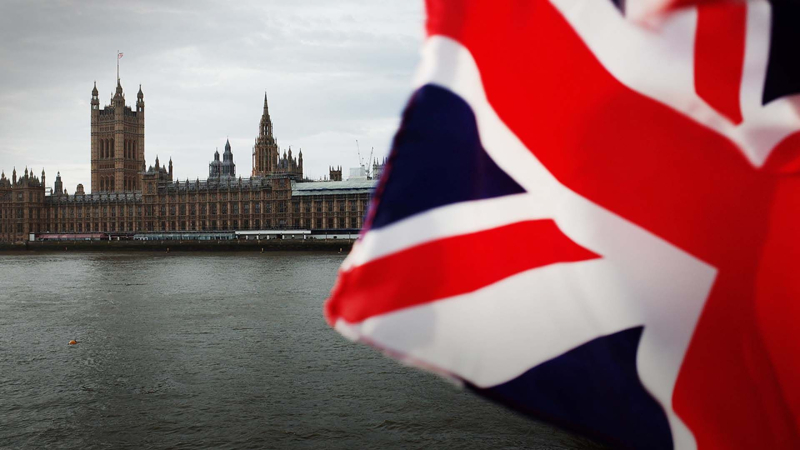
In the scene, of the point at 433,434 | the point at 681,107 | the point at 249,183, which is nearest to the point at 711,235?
the point at 681,107

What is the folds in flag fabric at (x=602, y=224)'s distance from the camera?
206 cm

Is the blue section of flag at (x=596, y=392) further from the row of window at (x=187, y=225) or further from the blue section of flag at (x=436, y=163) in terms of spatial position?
the row of window at (x=187, y=225)

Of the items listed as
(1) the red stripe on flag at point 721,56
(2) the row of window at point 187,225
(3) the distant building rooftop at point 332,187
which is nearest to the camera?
(1) the red stripe on flag at point 721,56

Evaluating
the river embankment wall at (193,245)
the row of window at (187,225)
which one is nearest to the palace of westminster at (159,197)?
the row of window at (187,225)

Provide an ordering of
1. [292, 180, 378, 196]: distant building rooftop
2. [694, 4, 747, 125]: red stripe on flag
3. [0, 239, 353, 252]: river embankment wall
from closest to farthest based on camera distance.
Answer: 1. [694, 4, 747, 125]: red stripe on flag
2. [0, 239, 353, 252]: river embankment wall
3. [292, 180, 378, 196]: distant building rooftop

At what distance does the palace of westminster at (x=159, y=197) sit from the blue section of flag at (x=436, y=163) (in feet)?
272

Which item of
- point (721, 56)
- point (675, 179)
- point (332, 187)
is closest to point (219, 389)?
point (675, 179)

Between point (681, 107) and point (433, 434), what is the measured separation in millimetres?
11510

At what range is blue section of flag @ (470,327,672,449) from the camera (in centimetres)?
211

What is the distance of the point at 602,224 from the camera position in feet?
6.98

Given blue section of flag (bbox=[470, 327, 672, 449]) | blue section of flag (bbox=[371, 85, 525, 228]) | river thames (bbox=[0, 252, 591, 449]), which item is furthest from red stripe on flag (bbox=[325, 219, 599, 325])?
river thames (bbox=[0, 252, 591, 449])

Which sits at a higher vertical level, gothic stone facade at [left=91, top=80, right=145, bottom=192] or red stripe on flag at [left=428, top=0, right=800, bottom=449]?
gothic stone facade at [left=91, top=80, right=145, bottom=192]

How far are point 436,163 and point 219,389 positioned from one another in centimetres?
1487

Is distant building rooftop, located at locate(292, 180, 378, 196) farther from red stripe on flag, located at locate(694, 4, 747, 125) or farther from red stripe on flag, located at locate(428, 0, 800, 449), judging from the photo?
red stripe on flag, located at locate(694, 4, 747, 125)
